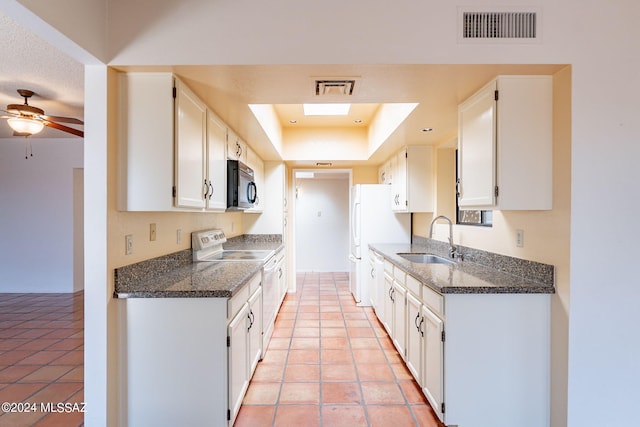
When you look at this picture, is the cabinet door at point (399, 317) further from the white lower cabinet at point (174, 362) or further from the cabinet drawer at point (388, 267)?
the white lower cabinet at point (174, 362)

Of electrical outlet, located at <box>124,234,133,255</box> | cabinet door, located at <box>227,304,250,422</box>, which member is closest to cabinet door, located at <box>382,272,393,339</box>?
cabinet door, located at <box>227,304,250,422</box>

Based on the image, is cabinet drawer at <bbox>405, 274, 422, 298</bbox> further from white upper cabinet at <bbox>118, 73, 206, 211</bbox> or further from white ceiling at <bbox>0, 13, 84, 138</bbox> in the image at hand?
white ceiling at <bbox>0, 13, 84, 138</bbox>

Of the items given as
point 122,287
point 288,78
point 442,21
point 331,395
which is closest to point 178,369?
point 122,287

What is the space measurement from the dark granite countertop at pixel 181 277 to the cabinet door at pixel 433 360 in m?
1.22

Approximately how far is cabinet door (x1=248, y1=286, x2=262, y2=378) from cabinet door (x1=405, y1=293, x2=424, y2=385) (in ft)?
3.96

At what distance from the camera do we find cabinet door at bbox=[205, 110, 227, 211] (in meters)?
2.32

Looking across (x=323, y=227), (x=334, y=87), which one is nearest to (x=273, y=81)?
(x=334, y=87)

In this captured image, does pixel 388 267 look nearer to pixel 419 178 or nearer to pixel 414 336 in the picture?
pixel 414 336

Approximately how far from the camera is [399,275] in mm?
2742

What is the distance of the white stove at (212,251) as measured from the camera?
2803 mm

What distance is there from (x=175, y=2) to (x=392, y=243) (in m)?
3.53

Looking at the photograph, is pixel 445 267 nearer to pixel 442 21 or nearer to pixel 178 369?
pixel 442 21

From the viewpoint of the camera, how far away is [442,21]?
5.45ft

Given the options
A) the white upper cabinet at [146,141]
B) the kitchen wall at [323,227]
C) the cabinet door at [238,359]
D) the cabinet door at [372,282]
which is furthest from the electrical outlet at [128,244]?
the kitchen wall at [323,227]
